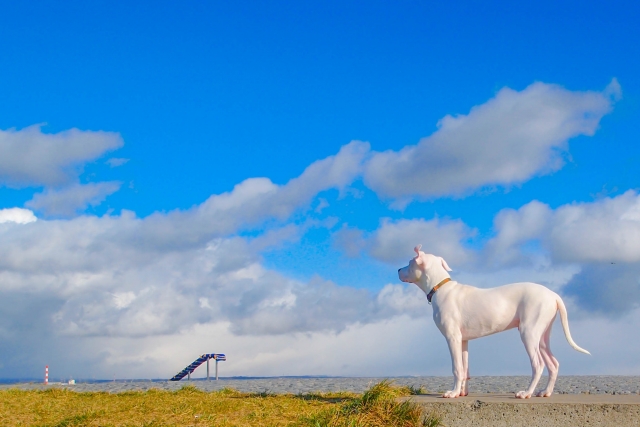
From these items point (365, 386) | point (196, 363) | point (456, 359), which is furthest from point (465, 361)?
point (196, 363)

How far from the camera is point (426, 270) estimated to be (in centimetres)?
952

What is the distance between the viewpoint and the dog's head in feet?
31.2

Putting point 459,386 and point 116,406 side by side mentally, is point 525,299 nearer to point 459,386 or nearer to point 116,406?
point 459,386

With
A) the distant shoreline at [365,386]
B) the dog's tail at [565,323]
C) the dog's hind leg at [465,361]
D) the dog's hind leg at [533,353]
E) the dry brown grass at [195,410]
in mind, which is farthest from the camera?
the distant shoreline at [365,386]

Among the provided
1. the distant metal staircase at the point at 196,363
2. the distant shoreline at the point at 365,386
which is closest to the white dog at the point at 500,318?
the distant shoreline at the point at 365,386

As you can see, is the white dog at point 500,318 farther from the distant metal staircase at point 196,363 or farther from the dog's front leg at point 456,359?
the distant metal staircase at point 196,363

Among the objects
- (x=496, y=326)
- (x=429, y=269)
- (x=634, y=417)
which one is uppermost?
(x=429, y=269)

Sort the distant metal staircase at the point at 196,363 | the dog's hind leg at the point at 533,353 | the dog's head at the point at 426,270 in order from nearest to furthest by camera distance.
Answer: the dog's hind leg at the point at 533,353 < the dog's head at the point at 426,270 < the distant metal staircase at the point at 196,363

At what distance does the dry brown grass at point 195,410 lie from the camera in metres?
7.84

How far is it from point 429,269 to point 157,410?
14.6ft

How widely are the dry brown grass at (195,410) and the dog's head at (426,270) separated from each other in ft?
5.53

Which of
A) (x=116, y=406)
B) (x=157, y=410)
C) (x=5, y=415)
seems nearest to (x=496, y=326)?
(x=157, y=410)

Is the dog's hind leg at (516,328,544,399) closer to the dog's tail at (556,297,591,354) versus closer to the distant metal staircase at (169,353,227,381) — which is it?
the dog's tail at (556,297,591,354)

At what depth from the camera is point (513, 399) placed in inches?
333
